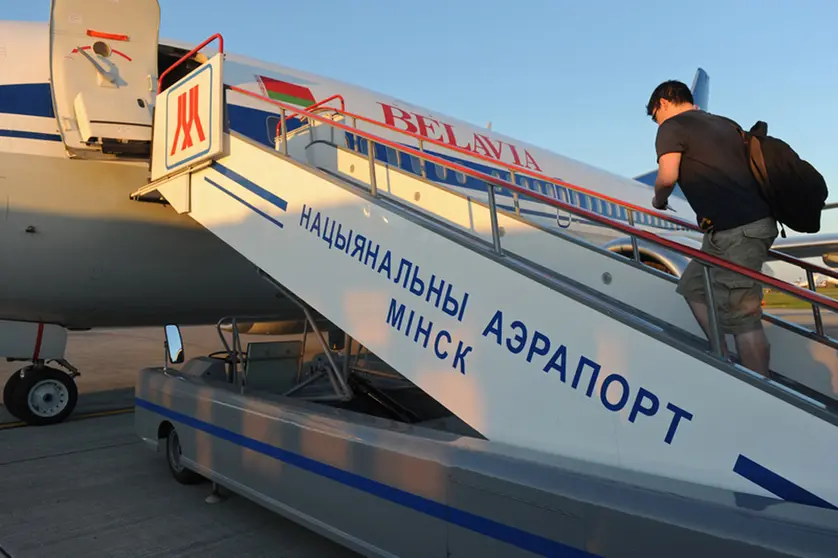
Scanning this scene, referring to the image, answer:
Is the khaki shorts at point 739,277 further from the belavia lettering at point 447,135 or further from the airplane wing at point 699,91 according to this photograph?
the airplane wing at point 699,91

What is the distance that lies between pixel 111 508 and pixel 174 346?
121cm

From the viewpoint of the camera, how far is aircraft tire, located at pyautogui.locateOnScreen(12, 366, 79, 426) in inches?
260

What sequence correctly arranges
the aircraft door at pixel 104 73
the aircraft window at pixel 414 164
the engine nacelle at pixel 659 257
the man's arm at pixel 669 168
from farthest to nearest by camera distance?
the aircraft window at pixel 414 164 → the engine nacelle at pixel 659 257 → the aircraft door at pixel 104 73 → the man's arm at pixel 669 168

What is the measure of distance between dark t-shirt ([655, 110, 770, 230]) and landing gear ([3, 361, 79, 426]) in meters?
6.68

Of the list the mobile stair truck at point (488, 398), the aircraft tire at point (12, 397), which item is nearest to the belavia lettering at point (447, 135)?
the mobile stair truck at point (488, 398)

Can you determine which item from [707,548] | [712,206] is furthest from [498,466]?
[712,206]

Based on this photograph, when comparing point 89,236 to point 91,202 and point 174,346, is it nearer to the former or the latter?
point 91,202

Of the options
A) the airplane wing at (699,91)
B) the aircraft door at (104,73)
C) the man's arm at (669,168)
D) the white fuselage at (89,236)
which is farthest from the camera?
the airplane wing at (699,91)

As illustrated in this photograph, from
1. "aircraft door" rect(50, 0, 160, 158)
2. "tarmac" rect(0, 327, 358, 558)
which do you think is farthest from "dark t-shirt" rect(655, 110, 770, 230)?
"aircraft door" rect(50, 0, 160, 158)

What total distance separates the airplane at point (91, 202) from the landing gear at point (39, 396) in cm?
1

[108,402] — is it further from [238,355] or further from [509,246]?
[509,246]

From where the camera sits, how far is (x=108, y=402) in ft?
26.7

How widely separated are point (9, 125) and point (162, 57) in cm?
175

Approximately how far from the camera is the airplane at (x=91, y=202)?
545 centimetres
